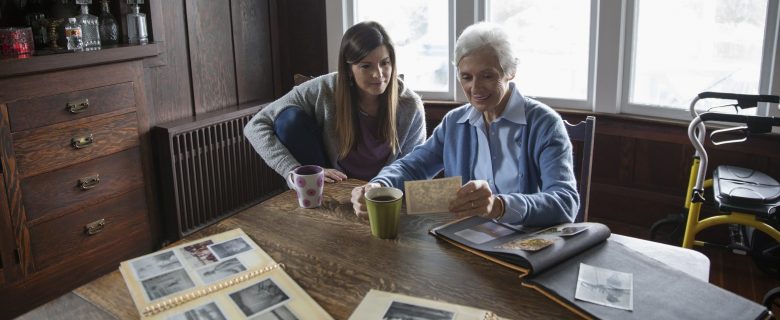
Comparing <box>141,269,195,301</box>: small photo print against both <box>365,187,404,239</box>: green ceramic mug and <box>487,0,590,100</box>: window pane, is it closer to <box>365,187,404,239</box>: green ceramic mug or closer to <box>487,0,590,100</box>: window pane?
<box>365,187,404,239</box>: green ceramic mug

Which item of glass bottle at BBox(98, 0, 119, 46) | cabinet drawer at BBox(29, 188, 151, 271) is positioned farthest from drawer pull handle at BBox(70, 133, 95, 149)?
glass bottle at BBox(98, 0, 119, 46)

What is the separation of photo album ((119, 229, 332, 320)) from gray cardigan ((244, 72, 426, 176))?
921 mm

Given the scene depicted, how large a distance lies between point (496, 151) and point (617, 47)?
5.24 ft

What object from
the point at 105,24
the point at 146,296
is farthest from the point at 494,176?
the point at 105,24

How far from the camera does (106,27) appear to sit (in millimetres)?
2779

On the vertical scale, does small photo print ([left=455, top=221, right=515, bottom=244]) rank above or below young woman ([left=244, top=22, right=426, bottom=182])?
below

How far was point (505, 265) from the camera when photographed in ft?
3.86

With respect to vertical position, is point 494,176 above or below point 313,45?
below

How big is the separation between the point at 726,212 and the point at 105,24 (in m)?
2.82

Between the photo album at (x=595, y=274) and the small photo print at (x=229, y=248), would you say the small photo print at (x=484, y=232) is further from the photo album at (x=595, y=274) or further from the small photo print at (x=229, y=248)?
the small photo print at (x=229, y=248)

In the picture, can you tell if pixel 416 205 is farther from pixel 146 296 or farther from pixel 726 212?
pixel 726 212

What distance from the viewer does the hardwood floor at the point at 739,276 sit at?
8.39 ft

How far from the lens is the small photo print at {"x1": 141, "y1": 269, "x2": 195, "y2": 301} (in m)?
1.07

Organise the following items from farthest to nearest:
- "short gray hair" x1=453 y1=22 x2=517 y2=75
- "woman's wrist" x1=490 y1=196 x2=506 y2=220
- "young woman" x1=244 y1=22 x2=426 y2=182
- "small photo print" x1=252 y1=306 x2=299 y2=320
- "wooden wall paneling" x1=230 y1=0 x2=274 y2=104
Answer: "wooden wall paneling" x1=230 y1=0 x2=274 y2=104 < "young woman" x1=244 y1=22 x2=426 y2=182 < "short gray hair" x1=453 y1=22 x2=517 y2=75 < "woman's wrist" x1=490 y1=196 x2=506 y2=220 < "small photo print" x1=252 y1=306 x2=299 y2=320
